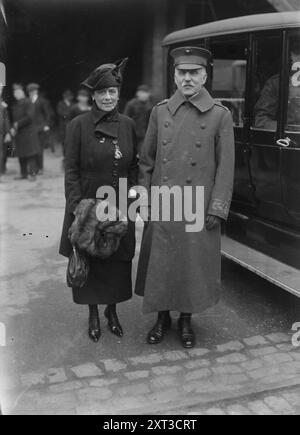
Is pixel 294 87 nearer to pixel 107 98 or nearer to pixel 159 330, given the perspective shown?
pixel 107 98

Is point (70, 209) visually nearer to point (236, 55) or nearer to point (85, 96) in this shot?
point (236, 55)

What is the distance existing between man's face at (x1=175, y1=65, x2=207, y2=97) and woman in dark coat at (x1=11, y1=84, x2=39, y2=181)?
7.19m

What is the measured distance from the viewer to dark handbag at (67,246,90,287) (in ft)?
12.2

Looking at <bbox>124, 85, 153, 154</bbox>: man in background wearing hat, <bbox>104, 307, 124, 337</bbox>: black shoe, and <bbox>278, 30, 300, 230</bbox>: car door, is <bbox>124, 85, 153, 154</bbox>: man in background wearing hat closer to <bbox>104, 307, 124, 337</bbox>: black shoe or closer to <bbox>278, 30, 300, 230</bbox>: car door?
<bbox>278, 30, 300, 230</bbox>: car door

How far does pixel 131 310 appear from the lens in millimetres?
4570

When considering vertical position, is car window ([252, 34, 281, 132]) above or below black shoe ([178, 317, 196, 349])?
above

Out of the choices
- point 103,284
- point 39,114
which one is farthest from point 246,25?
point 39,114

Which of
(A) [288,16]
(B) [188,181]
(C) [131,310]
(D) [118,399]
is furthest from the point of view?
(C) [131,310]

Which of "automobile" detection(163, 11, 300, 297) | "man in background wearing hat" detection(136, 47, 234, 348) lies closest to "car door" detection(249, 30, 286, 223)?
"automobile" detection(163, 11, 300, 297)

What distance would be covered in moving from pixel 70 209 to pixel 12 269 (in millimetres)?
1976

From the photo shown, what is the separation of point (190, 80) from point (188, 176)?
64 centimetres

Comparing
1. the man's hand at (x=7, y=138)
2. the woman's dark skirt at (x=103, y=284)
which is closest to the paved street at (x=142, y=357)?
the woman's dark skirt at (x=103, y=284)
